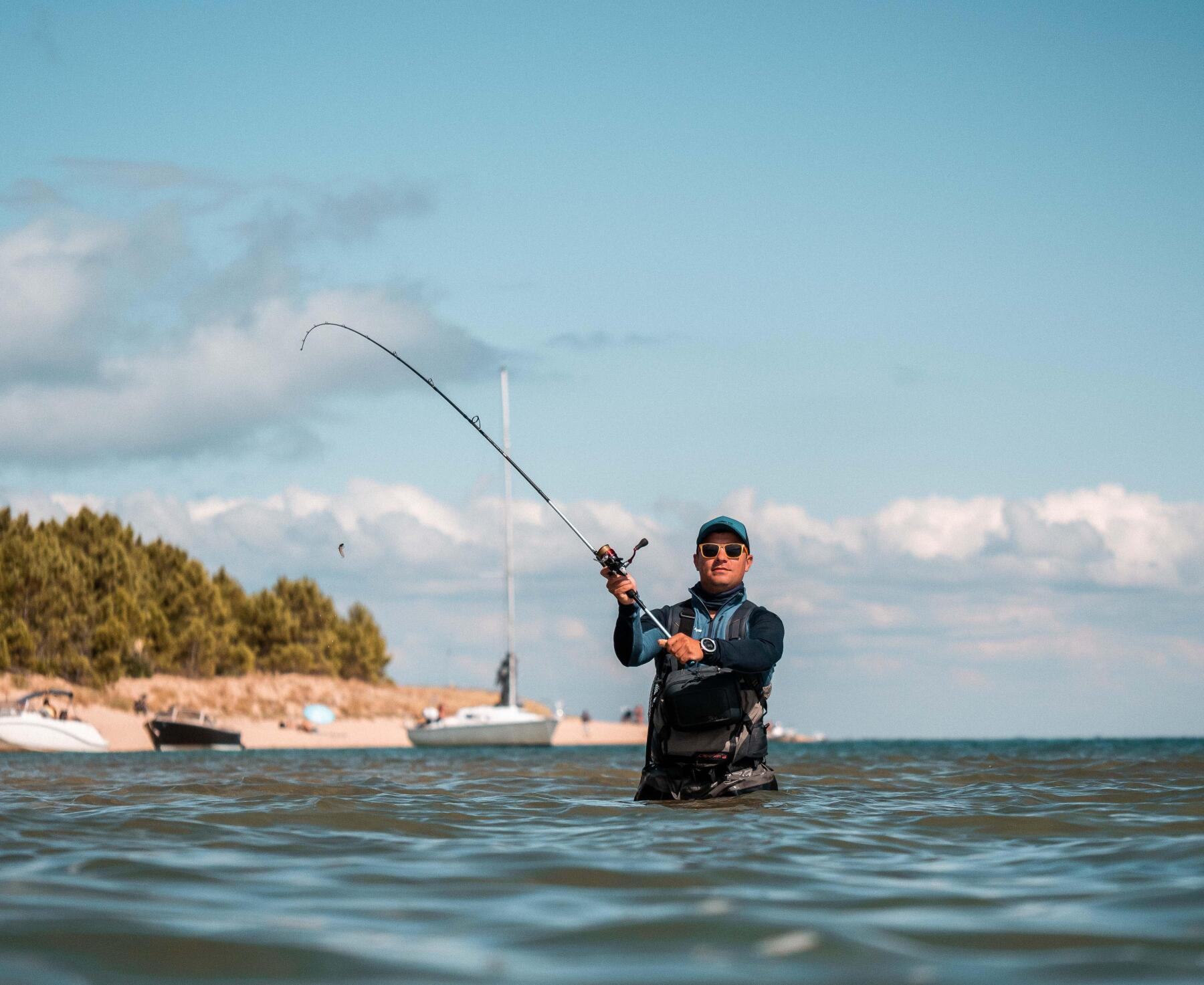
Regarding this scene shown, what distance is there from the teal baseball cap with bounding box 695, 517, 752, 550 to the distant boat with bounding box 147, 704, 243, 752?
152 feet

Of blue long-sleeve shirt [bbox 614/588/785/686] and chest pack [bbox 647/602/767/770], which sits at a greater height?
blue long-sleeve shirt [bbox 614/588/785/686]

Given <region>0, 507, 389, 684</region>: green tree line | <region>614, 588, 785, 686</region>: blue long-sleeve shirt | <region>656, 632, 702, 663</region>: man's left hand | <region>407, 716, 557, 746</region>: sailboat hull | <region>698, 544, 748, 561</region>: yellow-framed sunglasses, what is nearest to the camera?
<region>656, 632, 702, 663</region>: man's left hand

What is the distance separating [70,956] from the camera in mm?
4531

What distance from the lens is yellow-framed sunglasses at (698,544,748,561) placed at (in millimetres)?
9711

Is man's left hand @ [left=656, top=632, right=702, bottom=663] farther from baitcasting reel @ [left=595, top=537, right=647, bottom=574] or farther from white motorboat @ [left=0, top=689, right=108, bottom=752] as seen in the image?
white motorboat @ [left=0, top=689, right=108, bottom=752]

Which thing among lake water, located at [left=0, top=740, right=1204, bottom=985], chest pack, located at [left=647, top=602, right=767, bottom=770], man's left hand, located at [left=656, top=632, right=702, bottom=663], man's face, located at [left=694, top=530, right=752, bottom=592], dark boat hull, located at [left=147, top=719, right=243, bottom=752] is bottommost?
dark boat hull, located at [left=147, top=719, right=243, bottom=752]

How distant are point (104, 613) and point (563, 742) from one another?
91.4ft

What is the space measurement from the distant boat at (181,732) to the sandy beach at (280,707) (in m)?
3.17

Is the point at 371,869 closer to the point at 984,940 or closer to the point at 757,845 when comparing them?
the point at 757,845

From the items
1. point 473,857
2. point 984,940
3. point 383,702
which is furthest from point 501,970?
point 383,702

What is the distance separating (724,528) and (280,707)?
7631 cm

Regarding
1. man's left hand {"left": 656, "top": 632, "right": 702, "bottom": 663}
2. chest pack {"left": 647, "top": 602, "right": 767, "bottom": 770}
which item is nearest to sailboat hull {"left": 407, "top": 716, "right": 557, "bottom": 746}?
chest pack {"left": 647, "top": 602, "right": 767, "bottom": 770}

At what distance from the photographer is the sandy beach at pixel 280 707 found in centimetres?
6328

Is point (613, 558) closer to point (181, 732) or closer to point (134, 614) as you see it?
point (181, 732)
